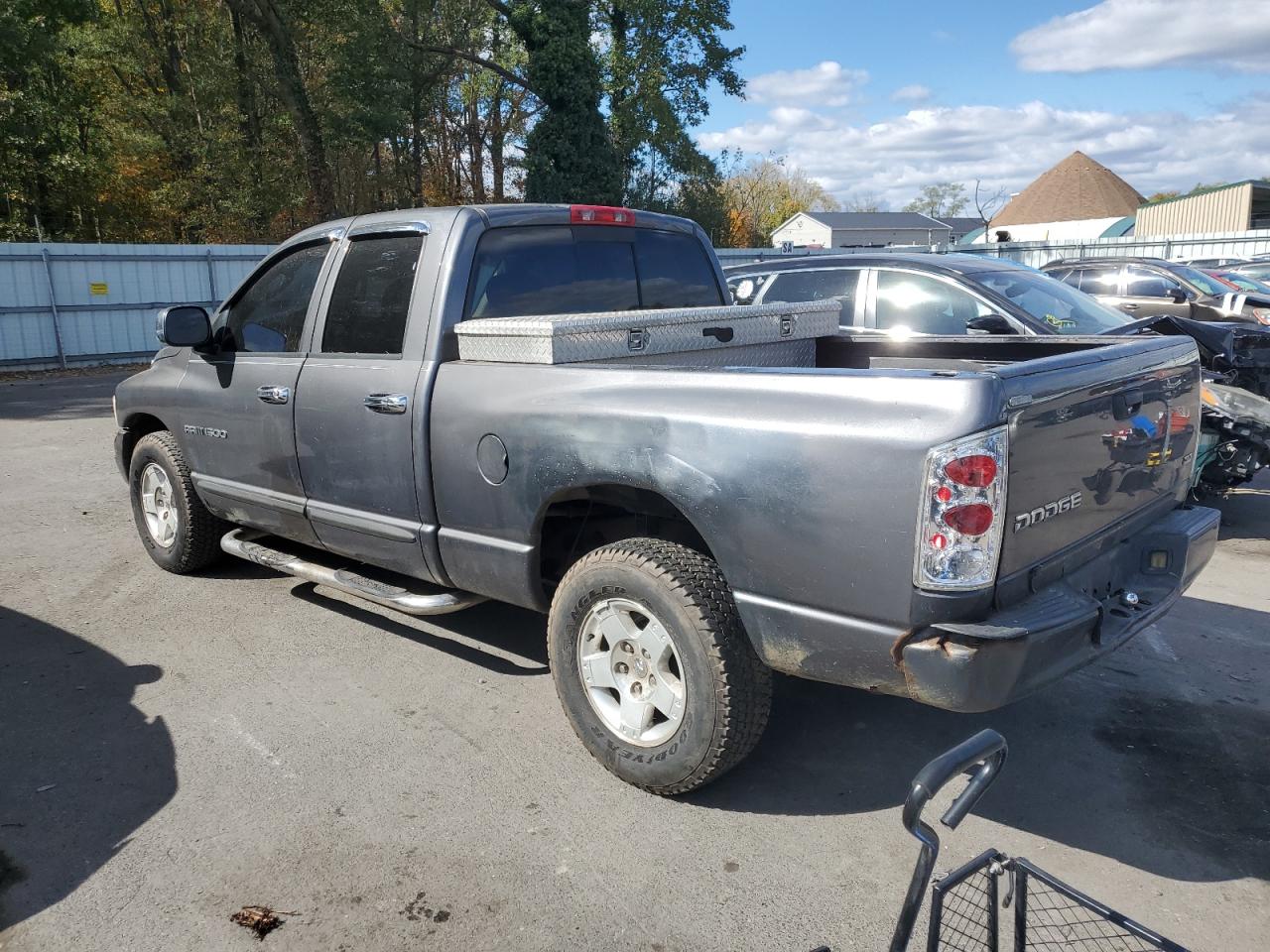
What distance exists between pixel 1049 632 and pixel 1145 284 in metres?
13.0

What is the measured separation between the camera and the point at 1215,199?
3988cm

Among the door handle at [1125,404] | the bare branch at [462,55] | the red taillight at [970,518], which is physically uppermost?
the bare branch at [462,55]

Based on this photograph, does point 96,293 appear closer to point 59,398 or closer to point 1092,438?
point 59,398

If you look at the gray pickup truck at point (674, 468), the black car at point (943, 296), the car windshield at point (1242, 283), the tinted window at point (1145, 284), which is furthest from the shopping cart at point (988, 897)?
the car windshield at point (1242, 283)

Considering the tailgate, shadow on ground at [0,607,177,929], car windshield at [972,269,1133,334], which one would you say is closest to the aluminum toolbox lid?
the tailgate

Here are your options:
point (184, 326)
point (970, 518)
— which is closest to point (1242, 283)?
point (970, 518)

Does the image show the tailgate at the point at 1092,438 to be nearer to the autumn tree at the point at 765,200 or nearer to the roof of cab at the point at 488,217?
the roof of cab at the point at 488,217

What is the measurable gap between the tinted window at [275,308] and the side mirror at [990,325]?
427 centimetres

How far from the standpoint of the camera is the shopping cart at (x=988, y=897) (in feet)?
5.84

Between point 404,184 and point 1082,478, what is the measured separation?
124 feet

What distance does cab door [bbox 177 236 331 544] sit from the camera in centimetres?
470

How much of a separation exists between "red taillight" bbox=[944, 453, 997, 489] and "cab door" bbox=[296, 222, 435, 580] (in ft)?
7.15

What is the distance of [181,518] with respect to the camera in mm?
5590

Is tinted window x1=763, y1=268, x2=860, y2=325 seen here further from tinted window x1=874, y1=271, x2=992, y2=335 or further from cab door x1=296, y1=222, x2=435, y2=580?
cab door x1=296, y1=222, x2=435, y2=580
